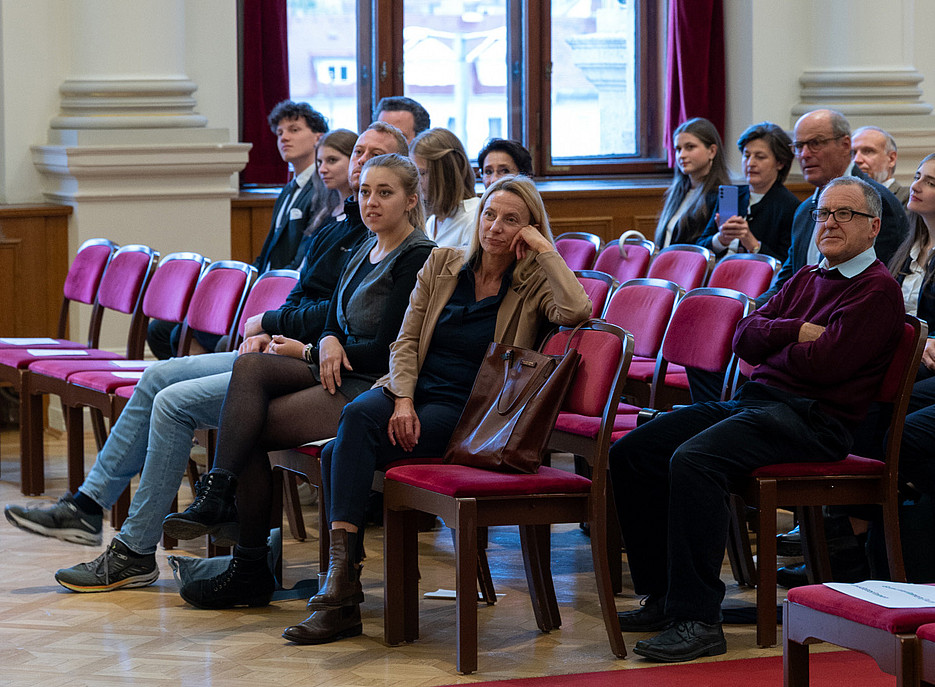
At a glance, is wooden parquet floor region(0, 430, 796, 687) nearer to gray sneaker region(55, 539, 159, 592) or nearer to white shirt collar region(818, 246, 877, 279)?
gray sneaker region(55, 539, 159, 592)

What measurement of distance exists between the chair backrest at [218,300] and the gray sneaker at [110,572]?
100 cm

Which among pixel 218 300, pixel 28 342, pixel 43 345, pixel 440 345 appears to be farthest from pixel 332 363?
pixel 28 342

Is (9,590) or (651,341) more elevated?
(651,341)

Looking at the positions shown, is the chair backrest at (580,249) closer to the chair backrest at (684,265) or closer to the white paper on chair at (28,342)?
the chair backrest at (684,265)

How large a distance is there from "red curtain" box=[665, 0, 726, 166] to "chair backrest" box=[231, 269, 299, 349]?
14.5 feet

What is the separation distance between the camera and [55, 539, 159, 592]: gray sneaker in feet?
13.5

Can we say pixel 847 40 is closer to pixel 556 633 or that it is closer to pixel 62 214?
pixel 62 214

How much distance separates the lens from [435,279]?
12.5 feet

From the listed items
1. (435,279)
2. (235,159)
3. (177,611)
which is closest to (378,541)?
(177,611)

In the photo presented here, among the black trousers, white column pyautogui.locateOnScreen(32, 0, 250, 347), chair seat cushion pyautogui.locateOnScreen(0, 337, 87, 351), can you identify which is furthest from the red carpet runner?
white column pyautogui.locateOnScreen(32, 0, 250, 347)

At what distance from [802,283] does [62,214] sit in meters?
4.10

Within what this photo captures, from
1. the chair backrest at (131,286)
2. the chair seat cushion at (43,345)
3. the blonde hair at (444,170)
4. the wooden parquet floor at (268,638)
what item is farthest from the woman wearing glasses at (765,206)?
the chair seat cushion at (43,345)

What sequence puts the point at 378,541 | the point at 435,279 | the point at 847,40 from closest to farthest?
the point at 435,279 → the point at 378,541 → the point at 847,40

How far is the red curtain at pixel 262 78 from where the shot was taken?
7781 millimetres
